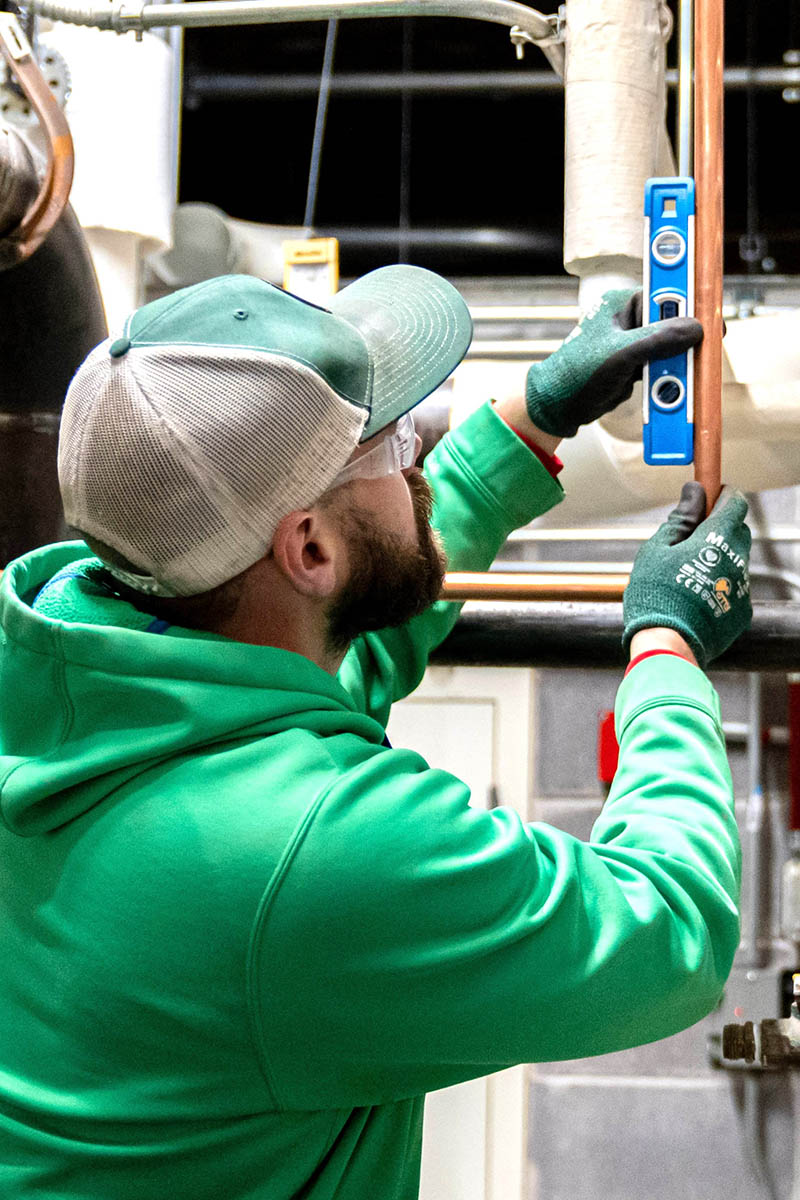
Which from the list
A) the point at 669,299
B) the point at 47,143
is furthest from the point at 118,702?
the point at 47,143

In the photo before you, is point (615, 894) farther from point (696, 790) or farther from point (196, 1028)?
point (196, 1028)

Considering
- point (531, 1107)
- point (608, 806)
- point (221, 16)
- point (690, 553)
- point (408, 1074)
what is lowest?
point (531, 1107)

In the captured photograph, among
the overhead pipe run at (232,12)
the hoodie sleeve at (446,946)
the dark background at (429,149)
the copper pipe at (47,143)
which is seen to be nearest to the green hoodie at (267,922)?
the hoodie sleeve at (446,946)

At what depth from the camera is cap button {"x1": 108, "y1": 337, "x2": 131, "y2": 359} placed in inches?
27.7

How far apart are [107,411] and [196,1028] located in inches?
13.0

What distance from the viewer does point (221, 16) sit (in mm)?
1237

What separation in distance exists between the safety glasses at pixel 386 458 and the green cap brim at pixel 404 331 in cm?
2

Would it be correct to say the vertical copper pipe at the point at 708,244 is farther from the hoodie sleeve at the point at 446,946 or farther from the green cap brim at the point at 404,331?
the hoodie sleeve at the point at 446,946

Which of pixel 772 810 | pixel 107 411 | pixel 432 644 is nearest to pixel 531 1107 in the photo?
pixel 772 810

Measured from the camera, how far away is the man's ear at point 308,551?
742mm

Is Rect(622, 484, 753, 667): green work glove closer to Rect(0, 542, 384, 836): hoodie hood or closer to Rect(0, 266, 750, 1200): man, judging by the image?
Rect(0, 266, 750, 1200): man

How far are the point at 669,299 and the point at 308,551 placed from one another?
12.0 inches

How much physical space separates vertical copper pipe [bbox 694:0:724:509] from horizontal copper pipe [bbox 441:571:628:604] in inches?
4.0

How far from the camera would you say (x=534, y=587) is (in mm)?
912
